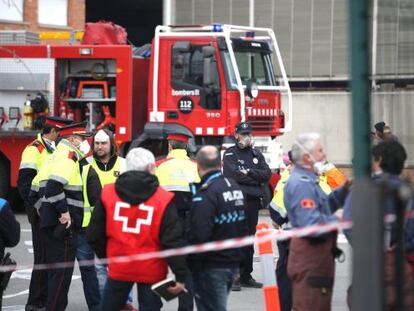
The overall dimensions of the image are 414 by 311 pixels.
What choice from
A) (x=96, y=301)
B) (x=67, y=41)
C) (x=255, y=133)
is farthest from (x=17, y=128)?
(x=96, y=301)

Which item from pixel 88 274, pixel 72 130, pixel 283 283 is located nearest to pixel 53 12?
pixel 72 130

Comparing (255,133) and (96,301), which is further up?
(255,133)

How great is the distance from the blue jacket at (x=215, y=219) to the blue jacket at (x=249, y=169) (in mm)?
3776

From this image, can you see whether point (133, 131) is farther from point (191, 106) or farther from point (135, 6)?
point (135, 6)

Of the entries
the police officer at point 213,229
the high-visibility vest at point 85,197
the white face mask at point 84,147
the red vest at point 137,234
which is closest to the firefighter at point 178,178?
the high-visibility vest at point 85,197

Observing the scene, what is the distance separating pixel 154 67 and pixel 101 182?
8605 mm

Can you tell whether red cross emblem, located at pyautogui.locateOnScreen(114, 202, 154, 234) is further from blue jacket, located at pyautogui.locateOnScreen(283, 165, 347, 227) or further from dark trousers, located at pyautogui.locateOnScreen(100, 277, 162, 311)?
blue jacket, located at pyautogui.locateOnScreen(283, 165, 347, 227)

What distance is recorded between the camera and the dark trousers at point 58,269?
9000 mm

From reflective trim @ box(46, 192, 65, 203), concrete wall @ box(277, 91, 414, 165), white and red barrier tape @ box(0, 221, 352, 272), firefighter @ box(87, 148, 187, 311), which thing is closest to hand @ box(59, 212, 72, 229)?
reflective trim @ box(46, 192, 65, 203)

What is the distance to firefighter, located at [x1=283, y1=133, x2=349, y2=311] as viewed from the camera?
271 inches

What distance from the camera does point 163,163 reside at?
9.20 metres

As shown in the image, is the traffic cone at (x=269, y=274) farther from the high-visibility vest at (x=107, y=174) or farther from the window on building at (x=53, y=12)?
the window on building at (x=53, y=12)

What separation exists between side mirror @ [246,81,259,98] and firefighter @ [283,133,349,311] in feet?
33.4

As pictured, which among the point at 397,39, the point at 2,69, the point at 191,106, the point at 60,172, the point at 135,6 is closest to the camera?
the point at 397,39
